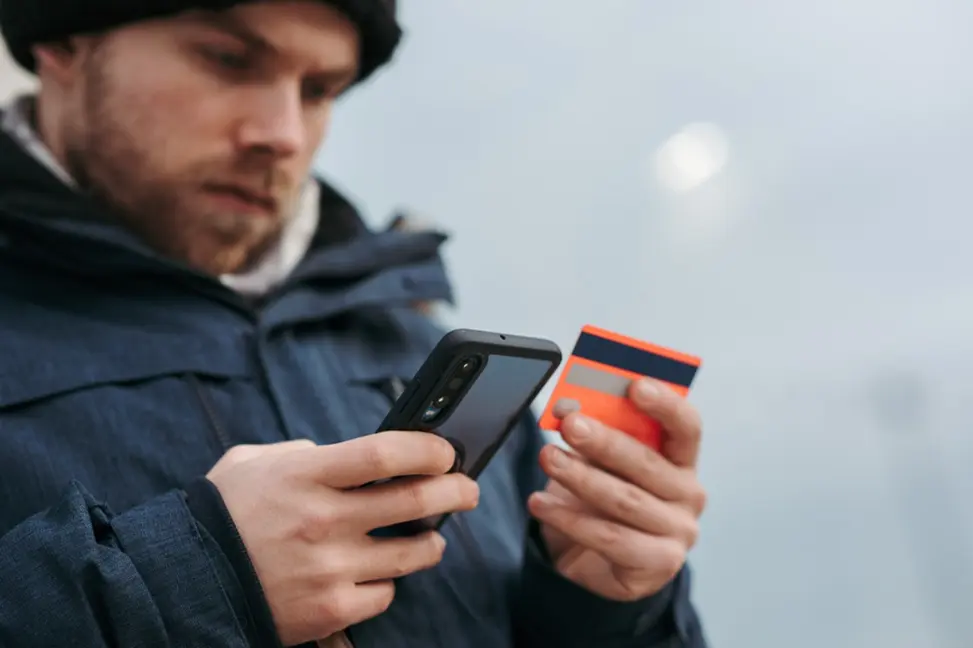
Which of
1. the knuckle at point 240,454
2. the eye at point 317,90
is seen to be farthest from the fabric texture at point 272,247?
the knuckle at point 240,454

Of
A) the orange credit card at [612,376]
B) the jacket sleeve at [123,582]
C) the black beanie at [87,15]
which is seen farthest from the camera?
the black beanie at [87,15]

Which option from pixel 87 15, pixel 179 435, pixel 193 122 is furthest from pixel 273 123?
pixel 179 435

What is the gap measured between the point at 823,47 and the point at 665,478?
3.86ft

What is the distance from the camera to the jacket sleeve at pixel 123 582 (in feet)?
1.16

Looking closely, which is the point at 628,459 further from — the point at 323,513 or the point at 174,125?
the point at 174,125

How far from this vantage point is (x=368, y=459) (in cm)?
39

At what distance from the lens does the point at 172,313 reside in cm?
58

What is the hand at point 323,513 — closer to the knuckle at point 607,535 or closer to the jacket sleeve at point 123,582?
the jacket sleeve at point 123,582

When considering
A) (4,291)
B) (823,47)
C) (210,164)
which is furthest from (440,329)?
(823,47)

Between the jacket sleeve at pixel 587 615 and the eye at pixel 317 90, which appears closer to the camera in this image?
the jacket sleeve at pixel 587 615

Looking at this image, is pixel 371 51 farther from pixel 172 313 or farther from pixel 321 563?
pixel 321 563

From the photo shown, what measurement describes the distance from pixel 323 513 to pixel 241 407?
0.59 feet

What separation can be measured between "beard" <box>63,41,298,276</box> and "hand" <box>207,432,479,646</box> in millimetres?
298

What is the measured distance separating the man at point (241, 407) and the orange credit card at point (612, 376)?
1 cm
